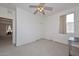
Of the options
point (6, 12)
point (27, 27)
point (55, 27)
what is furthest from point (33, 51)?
point (55, 27)

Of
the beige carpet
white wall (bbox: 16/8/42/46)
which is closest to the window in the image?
the beige carpet

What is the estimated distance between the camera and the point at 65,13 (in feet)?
20.8

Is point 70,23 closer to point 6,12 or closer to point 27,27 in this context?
point 27,27

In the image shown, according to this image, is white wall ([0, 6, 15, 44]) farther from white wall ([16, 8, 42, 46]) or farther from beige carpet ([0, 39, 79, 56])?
beige carpet ([0, 39, 79, 56])

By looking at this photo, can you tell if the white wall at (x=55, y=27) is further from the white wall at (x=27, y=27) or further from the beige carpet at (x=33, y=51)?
the beige carpet at (x=33, y=51)

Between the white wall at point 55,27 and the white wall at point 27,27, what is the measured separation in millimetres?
681

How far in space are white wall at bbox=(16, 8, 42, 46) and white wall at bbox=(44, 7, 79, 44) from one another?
0.68 meters

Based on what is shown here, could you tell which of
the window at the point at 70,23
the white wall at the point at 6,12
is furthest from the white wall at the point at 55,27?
the white wall at the point at 6,12

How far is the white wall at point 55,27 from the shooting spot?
17.8ft

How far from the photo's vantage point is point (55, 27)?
25.1ft

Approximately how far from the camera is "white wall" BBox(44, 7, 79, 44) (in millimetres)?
5427

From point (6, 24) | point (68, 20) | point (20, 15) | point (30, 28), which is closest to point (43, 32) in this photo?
point (30, 28)

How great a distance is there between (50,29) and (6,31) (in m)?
7.12

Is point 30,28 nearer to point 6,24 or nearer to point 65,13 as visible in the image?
point 65,13
